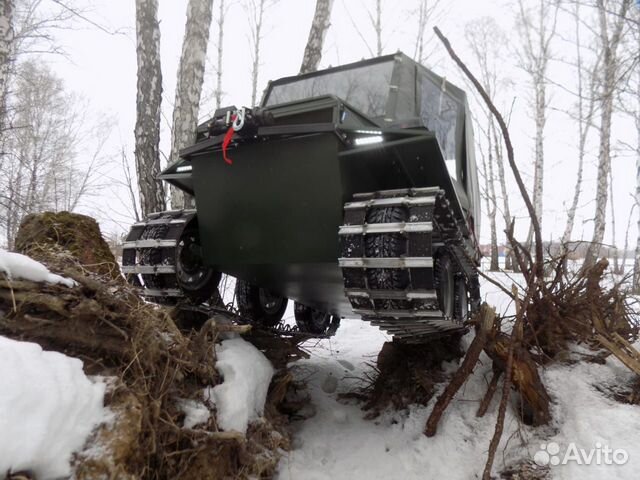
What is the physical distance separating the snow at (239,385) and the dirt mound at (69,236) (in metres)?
1.02

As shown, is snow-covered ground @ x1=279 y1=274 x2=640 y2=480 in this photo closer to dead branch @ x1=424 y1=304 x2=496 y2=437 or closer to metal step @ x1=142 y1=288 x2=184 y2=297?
dead branch @ x1=424 y1=304 x2=496 y2=437

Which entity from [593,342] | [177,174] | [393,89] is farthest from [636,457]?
[177,174]

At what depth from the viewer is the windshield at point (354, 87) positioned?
3.59m

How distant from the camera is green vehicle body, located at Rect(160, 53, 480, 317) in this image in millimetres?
2549

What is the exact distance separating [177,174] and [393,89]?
178cm

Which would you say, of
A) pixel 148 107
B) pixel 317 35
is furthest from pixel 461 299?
pixel 317 35

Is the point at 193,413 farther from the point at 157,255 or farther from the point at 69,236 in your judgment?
the point at 69,236

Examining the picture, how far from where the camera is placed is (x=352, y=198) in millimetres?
2660

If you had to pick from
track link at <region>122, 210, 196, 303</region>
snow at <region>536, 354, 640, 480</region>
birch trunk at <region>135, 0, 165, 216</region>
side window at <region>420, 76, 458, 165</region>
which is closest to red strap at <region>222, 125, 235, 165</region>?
track link at <region>122, 210, 196, 303</region>

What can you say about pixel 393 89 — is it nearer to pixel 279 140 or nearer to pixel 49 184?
pixel 279 140

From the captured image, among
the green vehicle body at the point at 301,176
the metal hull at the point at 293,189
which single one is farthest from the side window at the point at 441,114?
the metal hull at the point at 293,189

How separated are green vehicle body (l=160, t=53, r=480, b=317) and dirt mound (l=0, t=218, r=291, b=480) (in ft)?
2.83

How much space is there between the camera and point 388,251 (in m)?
2.35

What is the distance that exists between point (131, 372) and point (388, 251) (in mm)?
1339
